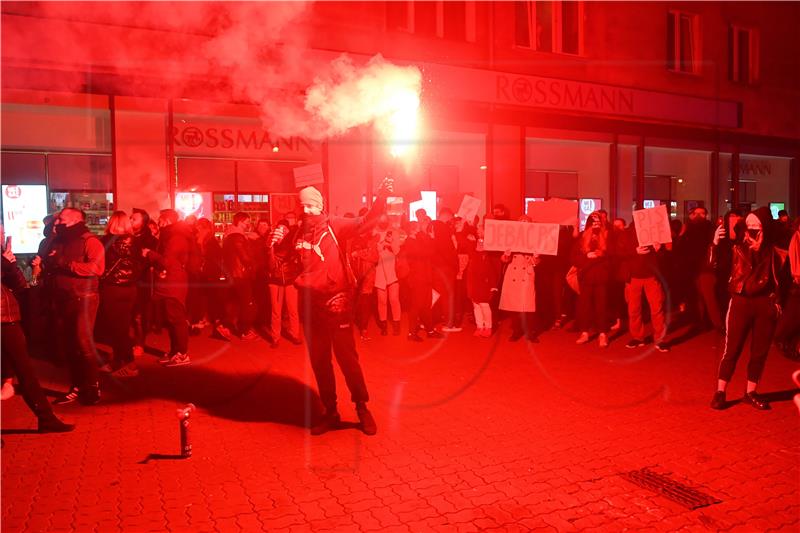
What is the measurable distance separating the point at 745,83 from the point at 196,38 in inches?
652

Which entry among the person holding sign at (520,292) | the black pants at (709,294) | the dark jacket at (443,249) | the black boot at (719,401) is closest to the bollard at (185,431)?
the black boot at (719,401)

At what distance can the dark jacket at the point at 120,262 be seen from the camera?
812cm

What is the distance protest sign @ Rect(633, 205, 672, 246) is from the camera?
9.88 meters

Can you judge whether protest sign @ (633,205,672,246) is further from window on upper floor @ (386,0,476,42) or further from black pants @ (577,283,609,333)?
window on upper floor @ (386,0,476,42)

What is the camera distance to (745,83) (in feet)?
69.9

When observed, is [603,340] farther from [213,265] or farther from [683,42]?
[683,42]

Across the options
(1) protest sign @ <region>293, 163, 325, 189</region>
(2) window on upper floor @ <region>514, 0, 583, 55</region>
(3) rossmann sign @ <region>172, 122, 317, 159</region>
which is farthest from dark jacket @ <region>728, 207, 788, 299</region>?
(2) window on upper floor @ <region>514, 0, 583, 55</region>

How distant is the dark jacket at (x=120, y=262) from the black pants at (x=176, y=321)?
0.85 meters

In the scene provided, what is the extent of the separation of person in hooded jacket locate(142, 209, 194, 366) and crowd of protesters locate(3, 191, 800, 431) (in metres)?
0.02

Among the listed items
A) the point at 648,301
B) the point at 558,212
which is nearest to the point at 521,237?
the point at 648,301

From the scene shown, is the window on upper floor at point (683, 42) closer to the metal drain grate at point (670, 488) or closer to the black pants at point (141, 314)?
the black pants at point (141, 314)

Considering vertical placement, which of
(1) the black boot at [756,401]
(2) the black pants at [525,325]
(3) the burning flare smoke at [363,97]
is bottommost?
(1) the black boot at [756,401]

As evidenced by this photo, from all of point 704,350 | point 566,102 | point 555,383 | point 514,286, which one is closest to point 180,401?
point 555,383

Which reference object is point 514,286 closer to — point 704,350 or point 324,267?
point 704,350
